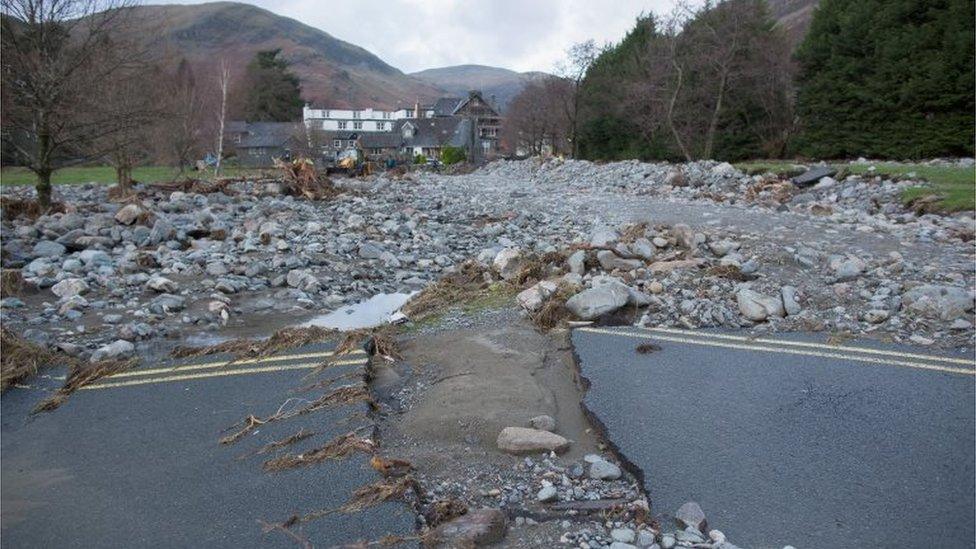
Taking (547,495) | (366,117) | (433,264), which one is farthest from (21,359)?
(366,117)

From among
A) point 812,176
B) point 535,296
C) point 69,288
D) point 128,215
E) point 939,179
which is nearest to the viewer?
point 535,296

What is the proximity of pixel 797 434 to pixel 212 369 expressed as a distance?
15.2 ft

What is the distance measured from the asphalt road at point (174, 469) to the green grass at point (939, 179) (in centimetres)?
1213

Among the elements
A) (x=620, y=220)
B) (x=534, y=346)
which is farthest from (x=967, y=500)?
(x=620, y=220)

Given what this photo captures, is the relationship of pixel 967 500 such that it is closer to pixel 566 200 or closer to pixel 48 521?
pixel 48 521

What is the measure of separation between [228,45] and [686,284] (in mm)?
175646

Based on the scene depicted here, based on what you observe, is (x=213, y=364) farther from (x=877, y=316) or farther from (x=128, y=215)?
(x=128, y=215)

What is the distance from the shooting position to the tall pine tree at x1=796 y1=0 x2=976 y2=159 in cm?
2077

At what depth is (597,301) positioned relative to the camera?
643 cm

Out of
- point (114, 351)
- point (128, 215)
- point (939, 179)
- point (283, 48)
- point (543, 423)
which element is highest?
point (283, 48)

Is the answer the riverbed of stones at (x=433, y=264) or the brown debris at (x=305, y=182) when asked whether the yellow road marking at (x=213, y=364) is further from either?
the brown debris at (x=305, y=182)

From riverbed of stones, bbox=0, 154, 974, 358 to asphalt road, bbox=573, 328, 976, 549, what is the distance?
0.86 m

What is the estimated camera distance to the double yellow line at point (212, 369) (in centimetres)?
540

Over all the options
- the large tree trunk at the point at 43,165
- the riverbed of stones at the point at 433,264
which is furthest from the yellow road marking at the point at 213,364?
the large tree trunk at the point at 43,165
